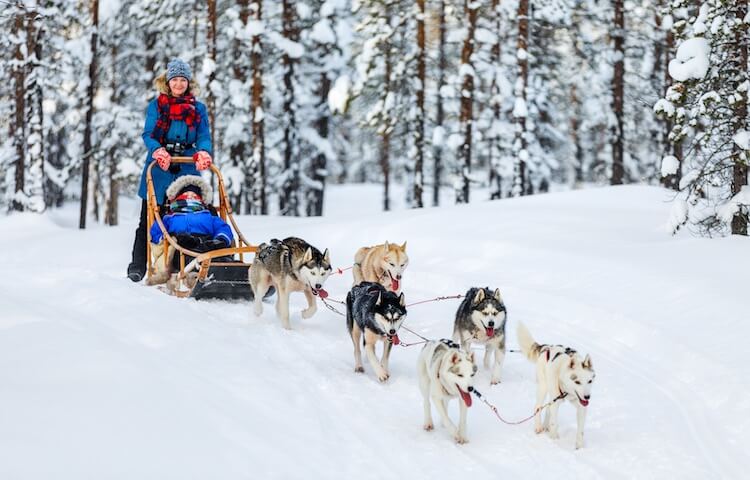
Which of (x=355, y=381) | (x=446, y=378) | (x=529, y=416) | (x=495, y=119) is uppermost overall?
(x=495, y=119)

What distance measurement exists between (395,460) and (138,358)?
6.63 ft

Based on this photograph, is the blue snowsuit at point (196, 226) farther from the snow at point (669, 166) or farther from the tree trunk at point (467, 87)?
the tree trunk at point (467, 87)

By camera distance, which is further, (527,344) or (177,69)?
(177,69)

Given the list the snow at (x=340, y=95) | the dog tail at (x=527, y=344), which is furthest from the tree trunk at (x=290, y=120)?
the dog tail at (x=527, y=344)

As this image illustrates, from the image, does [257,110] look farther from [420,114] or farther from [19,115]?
[19,115]

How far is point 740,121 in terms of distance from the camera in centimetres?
968

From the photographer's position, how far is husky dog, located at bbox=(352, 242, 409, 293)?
772 cm

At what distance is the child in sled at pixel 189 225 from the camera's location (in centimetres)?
818

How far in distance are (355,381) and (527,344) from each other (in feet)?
4.90

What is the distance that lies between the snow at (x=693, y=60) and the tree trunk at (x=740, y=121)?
1.50ft

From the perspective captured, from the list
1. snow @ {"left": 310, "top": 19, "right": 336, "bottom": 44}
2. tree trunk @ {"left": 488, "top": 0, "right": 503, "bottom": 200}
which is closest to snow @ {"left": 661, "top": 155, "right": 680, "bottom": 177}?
tree trunk @ {"left": 488, "top": 0, "right": 503, "bottom": 200}

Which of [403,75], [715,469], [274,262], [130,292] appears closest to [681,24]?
[274,262]

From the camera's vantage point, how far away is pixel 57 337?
5.03 metres

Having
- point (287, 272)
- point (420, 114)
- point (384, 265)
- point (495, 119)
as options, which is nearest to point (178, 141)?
point (287, 272)
